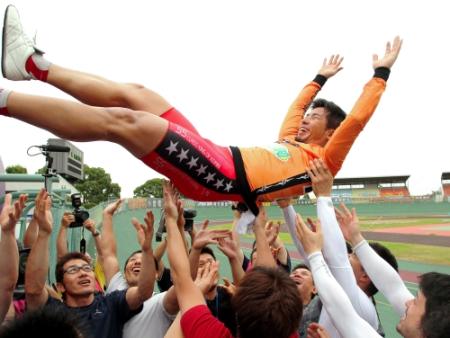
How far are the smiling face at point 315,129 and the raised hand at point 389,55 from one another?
635 mm

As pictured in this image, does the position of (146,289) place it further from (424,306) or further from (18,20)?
(18,20)

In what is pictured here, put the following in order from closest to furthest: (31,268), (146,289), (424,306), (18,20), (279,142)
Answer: (424,306) → (31,268) → (146,289) → (18,20) → (279,142)

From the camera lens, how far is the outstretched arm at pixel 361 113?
274 centimetres

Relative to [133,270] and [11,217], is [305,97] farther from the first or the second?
[11,217]

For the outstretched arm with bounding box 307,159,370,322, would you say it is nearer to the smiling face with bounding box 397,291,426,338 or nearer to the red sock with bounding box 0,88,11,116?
the smiling face with bounding box 397,291,426,338

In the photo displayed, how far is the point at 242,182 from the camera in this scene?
2.75 meters

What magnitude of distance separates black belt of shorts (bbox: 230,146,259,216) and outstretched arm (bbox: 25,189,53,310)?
1.15 m

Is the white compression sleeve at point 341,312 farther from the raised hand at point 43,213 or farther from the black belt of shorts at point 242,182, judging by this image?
the raised hand at point 43,213

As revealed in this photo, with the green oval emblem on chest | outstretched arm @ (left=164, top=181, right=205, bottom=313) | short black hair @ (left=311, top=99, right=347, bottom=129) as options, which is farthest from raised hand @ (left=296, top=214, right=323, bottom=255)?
short black hair @ (left=311, top=99, right=347, bottom=129)

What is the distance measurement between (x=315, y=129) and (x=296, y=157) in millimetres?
534

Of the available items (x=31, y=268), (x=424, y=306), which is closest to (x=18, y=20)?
(x=31, y=268)

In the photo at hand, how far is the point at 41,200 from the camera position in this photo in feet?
7.88

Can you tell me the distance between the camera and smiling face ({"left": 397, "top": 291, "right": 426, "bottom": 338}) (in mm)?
1754

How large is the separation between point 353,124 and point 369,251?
793 mm
